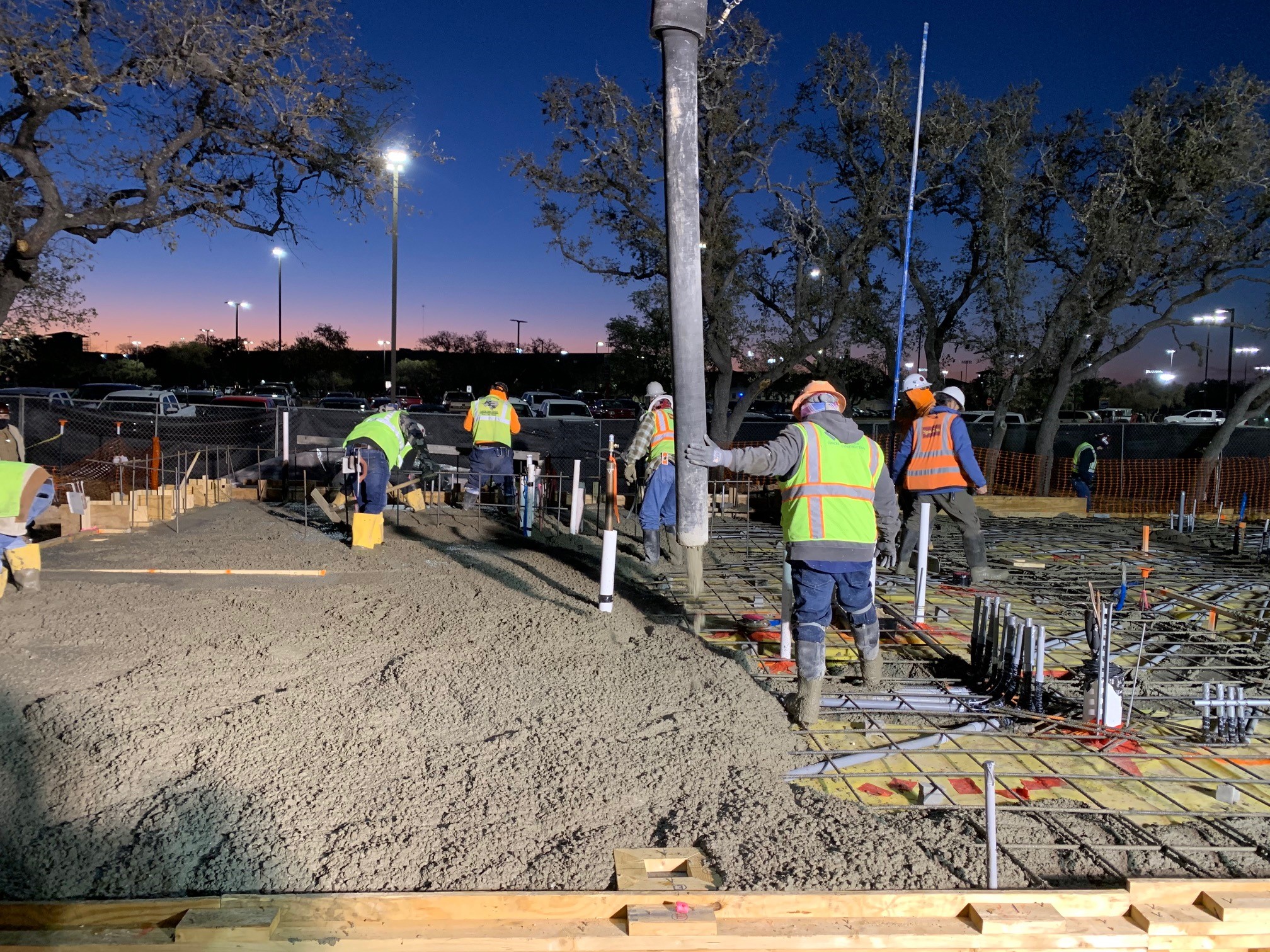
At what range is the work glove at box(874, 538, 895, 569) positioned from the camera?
5.50 m

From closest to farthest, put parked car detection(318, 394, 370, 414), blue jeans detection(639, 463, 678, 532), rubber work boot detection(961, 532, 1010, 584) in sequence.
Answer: rubber work boot detection(961, 532, 1010, 584), blue jeans detection(639, 463, 678, 532), parked car detection(318, 394, 370, 414)

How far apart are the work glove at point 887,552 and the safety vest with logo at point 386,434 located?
212 inches

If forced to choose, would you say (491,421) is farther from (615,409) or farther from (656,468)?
(615,409)

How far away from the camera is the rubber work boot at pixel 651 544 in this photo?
8.87m

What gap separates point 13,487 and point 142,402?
18.8m

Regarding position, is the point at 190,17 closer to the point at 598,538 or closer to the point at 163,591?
the point at 163,591

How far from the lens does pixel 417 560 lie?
28.1 feet

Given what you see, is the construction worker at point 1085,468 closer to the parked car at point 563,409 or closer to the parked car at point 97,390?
the parked car at point 563,409

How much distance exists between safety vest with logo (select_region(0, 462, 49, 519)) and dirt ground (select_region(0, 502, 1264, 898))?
0.68m

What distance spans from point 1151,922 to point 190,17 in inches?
482

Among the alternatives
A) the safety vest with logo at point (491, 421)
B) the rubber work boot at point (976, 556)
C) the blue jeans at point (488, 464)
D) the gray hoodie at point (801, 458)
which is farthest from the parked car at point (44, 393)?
the gray hoodie at point (801, 458)

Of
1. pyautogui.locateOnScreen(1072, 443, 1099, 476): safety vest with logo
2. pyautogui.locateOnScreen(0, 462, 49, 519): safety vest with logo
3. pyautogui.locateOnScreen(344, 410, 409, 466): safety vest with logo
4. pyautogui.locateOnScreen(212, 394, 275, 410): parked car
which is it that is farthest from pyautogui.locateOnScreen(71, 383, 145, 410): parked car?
pyautogui.locateOnScreen(1072, 443, 1099, 476): safety vest with logo

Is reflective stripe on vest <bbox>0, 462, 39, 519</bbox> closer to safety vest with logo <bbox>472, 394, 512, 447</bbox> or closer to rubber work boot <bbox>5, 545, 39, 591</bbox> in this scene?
rubber work boot <bbox>5, 545, 39, 591</bbox>

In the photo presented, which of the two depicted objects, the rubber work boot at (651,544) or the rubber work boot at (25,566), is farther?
the rubber work boot at (651,544)
